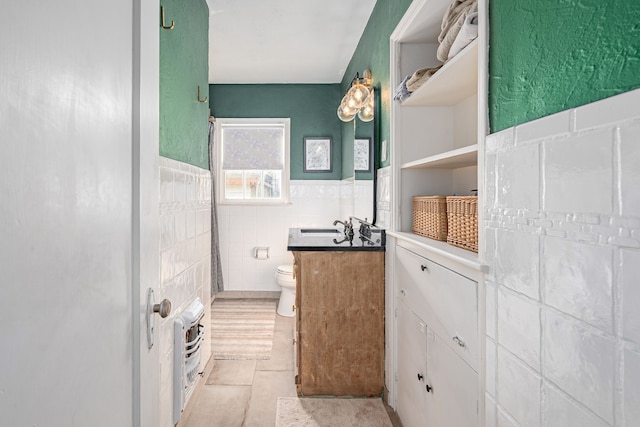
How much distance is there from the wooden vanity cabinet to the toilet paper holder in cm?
206

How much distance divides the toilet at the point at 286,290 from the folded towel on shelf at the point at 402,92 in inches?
86.5

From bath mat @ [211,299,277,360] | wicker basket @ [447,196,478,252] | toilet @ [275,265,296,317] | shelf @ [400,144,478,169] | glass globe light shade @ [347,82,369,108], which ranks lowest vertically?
bath mat @ [211,299,277,360]

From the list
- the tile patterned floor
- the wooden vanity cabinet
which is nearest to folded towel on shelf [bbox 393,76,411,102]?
the wooden vanity cabinet

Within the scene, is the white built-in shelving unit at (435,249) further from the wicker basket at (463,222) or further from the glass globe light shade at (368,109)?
the glass globe light shade at (368,109)

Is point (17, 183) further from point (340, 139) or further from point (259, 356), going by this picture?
point (340, 139)

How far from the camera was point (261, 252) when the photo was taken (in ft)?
14.0

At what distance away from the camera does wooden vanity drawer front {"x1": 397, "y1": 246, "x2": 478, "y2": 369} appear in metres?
1.22

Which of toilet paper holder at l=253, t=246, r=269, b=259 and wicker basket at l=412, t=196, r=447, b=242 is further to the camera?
toilet paper holder at l=253, t=246, r=269, b=259

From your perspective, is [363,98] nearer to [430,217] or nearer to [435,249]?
[430,217]

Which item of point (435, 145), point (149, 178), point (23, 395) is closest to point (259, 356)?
point (435, 145)

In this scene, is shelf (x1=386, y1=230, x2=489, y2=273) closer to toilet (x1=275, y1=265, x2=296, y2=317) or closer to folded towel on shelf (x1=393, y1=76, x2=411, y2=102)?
folded towel on shelf (x1=393, y1=76, x2=411, y2=102)

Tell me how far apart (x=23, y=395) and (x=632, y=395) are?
3.03 feet

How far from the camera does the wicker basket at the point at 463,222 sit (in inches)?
55.5

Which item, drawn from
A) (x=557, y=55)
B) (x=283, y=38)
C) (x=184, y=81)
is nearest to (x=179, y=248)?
(x=184, y=81)
